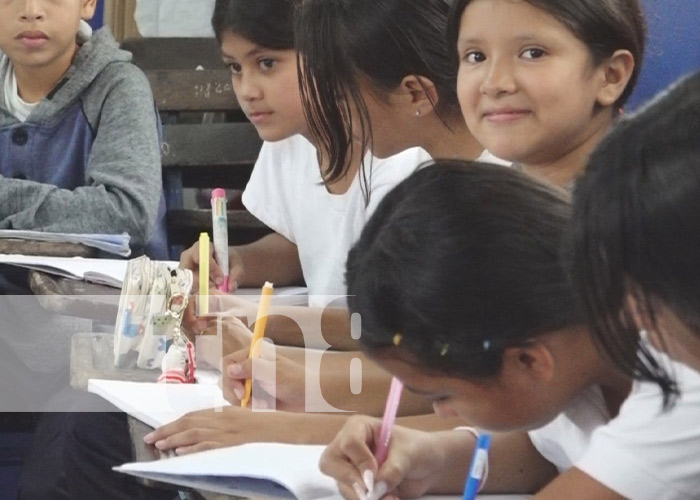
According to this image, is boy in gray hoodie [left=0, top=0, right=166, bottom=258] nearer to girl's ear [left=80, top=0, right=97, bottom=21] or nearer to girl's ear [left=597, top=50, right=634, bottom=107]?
girl's ear [left=80, top=0, right=97, bottom=21]

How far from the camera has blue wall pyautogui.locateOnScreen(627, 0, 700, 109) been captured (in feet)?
4.76

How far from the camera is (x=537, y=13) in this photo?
4.63 feet

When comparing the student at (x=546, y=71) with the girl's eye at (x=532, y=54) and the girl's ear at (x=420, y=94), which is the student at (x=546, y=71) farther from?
the girl's ear at (x=420, y=94)

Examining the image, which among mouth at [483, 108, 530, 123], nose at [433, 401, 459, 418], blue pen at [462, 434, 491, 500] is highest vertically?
mouth at [483, 108, 530, 123]

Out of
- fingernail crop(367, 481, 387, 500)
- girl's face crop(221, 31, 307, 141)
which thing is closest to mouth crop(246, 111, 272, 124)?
girl's face crop(221, 31, 307, 141)

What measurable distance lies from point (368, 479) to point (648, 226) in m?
0.42

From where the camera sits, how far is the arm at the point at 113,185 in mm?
2311

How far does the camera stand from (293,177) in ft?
7.43

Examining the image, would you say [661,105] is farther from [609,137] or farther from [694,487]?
[694,487]

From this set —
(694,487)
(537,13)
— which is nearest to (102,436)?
(537,13)

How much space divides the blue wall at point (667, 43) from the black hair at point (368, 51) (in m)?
0.25

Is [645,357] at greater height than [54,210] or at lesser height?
greater

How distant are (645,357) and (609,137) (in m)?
0.18

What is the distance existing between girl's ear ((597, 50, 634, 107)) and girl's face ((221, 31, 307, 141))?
27.1 inches
